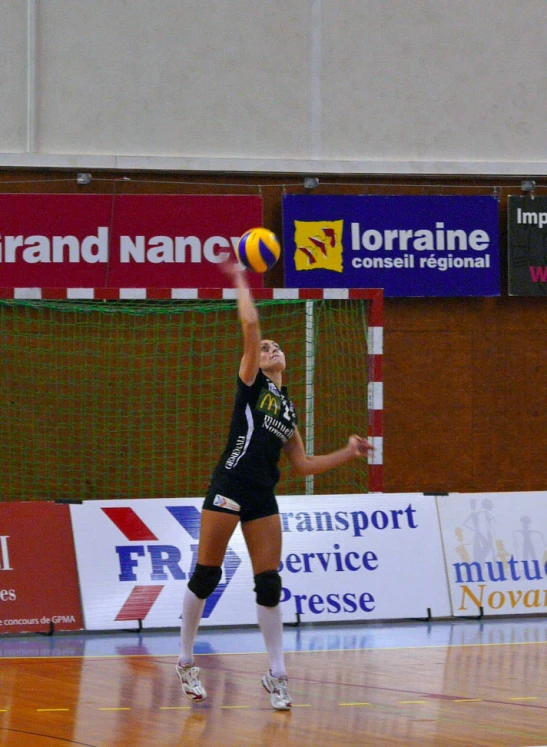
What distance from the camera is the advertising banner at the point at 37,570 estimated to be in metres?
10.1

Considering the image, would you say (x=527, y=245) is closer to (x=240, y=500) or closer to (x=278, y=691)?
(x=240, y=500)

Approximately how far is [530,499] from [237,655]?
388cm

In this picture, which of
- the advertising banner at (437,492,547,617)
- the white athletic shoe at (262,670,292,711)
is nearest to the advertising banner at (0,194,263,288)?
the advertising banner at (437,492,547,617)

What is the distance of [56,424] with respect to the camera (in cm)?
1414

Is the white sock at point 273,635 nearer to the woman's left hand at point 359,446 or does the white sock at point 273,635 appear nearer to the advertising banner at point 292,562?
the woman's left hand at point 359,446

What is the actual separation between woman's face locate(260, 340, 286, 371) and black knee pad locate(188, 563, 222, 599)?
130 cm

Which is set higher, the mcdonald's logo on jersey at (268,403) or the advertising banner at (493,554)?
the mcdonald's logo on jersey at (268,403)

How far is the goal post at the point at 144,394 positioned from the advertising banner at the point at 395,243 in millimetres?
1066

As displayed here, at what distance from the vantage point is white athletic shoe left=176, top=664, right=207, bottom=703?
713 centimetres

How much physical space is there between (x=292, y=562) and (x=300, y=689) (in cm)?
307

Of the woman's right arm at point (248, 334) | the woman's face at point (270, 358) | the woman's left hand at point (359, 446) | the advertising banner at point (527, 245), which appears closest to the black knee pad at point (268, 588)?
the woman's left hand at point (359, 446)

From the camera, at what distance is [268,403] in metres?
7.23

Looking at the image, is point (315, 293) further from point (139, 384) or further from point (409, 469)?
point (409, 469)

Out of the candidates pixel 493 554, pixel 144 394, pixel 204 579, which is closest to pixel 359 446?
pixel 204 579
